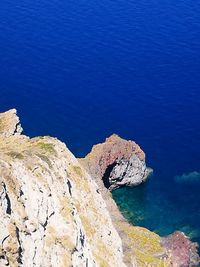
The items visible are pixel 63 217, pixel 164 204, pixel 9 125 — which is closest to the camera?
pixel 63 217

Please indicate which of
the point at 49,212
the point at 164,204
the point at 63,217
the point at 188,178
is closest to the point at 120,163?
the point at 164,204

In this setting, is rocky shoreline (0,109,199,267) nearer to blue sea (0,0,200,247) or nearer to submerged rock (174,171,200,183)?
blue sea (0,0,200,247)

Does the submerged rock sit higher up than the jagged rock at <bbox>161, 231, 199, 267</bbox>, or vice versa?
the submerged rock

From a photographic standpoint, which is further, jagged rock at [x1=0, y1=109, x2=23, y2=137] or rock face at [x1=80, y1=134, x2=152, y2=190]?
rock face at [x1=80, y1=134, x2=152, y2=190]

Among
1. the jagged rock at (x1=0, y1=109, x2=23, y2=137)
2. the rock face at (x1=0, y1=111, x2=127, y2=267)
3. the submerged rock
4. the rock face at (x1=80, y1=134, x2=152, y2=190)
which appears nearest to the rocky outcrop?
the rock face at (x1=80, y1=134, x2=152, y2=190)

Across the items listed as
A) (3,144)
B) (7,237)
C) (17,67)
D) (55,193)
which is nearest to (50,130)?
(17,67)

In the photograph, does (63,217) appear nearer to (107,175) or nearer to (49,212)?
(49,212)

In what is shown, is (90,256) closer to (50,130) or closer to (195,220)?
(195,220)

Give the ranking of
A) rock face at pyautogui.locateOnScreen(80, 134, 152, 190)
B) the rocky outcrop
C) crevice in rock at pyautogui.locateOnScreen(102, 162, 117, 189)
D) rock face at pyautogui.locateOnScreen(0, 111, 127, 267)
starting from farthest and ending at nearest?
crevice in rock at pyautogui.locateOnScreen(102, 162, 117, 189) → rock face at pyautogui.locateOnScreen(80, 134, 152, 190) → the rocky outcrop → rock face at pyautogui.locateOnScreen(0, 111, 127, 267)
